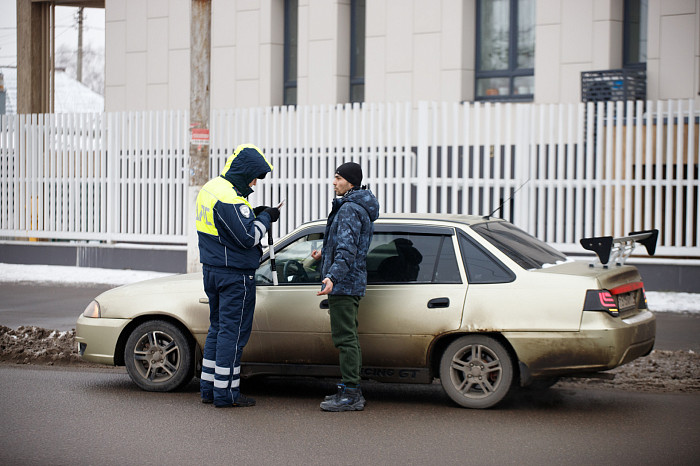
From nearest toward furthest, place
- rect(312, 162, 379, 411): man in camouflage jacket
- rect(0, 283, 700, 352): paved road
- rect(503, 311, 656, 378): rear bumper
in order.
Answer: rect(503, 311, 656, 378): rear bumper < rect(312, 162, 379, 411): man in camouflage jacket < rect(0, 283, 700, 352): paved road

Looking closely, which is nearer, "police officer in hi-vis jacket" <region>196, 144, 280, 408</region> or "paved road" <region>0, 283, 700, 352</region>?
"police officer in hi-vis jacket" <region>196, 144, 280, 408</region>

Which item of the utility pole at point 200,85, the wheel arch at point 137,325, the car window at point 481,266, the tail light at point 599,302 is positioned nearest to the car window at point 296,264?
the wheel arch at point 137,325

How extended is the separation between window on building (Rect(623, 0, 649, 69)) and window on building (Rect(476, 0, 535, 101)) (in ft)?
5.93

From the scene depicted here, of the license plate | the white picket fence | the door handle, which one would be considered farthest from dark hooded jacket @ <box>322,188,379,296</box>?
the white picket fence

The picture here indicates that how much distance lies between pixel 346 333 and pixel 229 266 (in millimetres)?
1012

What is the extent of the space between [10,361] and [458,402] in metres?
4.79

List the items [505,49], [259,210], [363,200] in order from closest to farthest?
[363,200] → [259,210] → [505,49]

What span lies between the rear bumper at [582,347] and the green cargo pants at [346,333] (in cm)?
109

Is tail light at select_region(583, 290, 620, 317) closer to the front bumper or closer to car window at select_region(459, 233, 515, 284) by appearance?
car window at select_region(459, 233, 515, 284)

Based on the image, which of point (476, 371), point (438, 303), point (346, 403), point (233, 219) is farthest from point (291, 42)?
point (476, 371)

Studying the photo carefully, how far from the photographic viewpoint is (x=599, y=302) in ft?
21.7

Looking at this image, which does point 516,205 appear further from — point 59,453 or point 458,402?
point 59,453

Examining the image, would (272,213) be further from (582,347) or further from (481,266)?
(582,347)

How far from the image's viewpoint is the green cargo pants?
22.4 feet
